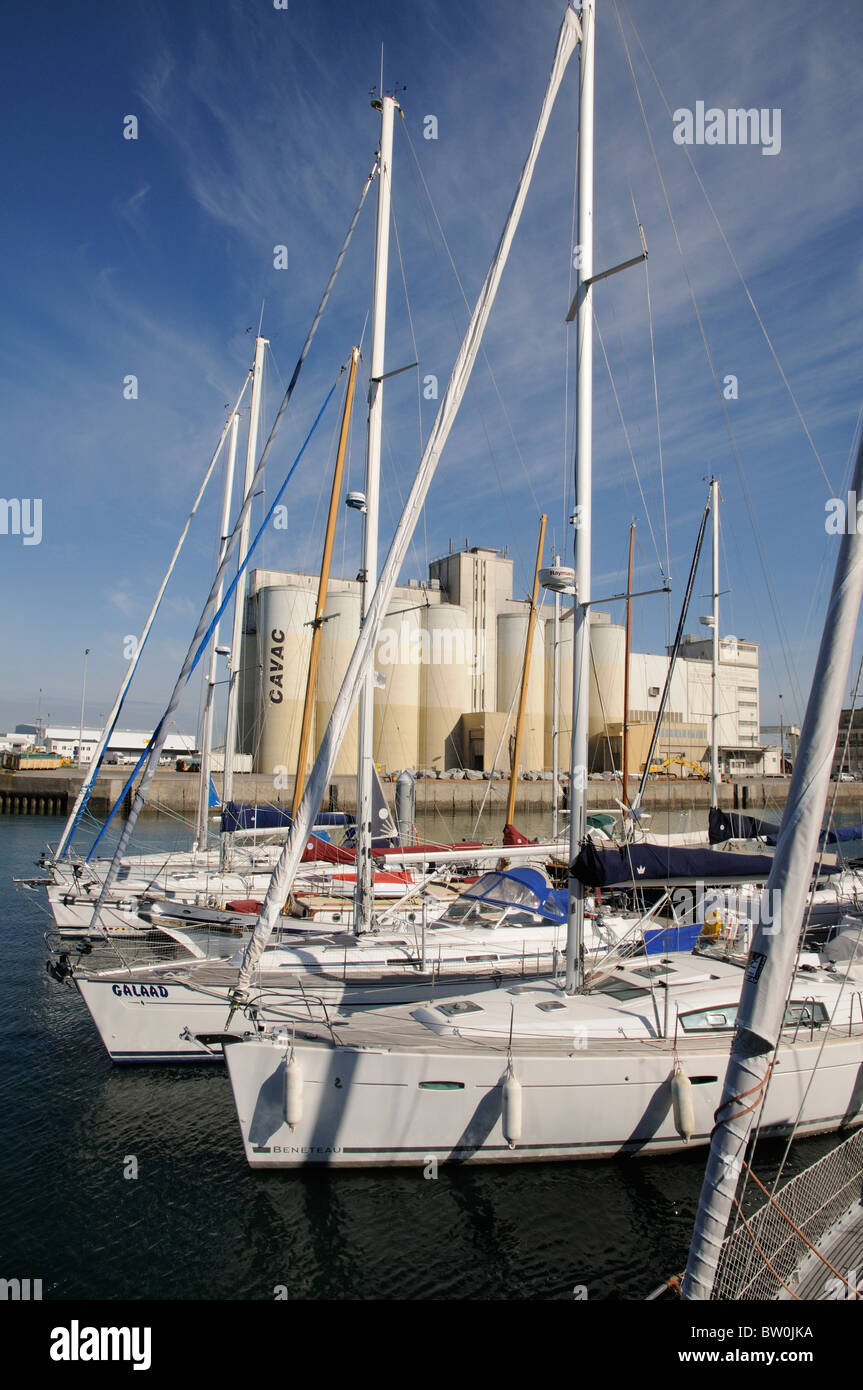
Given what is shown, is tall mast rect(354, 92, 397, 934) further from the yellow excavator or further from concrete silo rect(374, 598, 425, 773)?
the yellow excavator

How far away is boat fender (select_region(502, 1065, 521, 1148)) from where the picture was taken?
920cm

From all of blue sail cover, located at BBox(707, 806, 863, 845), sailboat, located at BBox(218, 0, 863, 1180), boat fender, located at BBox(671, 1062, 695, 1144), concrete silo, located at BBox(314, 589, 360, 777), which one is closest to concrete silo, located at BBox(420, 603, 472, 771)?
concrete silo, located at BBox(314, 589, 360, 777)

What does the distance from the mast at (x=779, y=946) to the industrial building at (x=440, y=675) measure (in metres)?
43.8

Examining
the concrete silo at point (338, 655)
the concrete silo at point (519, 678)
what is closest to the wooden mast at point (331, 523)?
the concrete silo at point (338, 655)

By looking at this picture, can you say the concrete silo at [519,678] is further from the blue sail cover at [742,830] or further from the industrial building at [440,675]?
the blue sail cover at [742,830]

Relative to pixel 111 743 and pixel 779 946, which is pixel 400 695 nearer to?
pixel 111 743

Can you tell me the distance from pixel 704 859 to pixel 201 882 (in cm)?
1436

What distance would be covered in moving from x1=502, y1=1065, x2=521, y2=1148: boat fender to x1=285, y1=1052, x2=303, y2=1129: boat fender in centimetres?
248

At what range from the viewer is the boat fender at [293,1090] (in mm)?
9227

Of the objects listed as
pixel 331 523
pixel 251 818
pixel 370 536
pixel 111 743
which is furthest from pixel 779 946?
pixel 111 743

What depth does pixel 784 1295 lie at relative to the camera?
5535 millimetres

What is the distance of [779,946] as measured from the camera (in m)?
4.60
